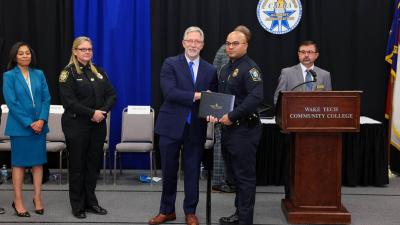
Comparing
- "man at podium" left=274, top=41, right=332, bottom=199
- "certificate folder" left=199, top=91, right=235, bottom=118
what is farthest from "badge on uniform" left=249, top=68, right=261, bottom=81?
"man at podium" left=274, top=41, right=332, bottom=199

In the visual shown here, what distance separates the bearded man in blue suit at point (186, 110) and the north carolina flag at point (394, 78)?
3113 mm

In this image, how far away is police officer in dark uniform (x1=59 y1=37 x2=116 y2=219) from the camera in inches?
166

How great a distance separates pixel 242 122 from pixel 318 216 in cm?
114

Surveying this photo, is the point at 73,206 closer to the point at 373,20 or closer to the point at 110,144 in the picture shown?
the point at 110,144

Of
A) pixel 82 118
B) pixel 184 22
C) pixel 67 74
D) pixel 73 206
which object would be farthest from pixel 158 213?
pixel 184 22

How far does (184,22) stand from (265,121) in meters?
1.83

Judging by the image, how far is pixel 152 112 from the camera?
6.29 m

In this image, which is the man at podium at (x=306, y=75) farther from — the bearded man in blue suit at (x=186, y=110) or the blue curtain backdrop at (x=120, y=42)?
the blue curtain backdrop at (x=120, y=42)

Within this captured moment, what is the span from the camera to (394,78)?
20.2ft

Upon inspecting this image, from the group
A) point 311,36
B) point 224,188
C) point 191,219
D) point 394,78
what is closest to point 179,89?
point 191,219

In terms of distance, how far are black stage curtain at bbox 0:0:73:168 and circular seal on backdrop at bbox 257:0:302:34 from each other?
2.64 meters

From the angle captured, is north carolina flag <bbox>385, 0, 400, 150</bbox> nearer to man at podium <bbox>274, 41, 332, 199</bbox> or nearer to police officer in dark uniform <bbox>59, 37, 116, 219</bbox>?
man at podium <bbox>274, 41, 332, 199</bbox>

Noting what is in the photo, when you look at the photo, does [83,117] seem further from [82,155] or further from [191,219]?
[191,219]

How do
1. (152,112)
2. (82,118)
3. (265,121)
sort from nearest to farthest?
(82,118), (265,121), (152,112)
